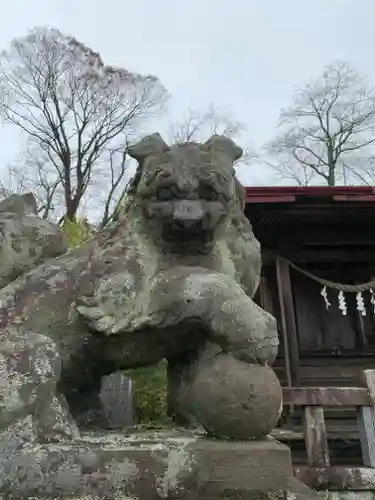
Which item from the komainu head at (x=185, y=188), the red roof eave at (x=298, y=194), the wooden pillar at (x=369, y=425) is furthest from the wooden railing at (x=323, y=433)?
the red roof eave at (x=298, y=194)

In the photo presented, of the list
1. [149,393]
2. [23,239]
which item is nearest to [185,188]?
[23,239]

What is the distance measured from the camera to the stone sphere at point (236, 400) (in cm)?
140

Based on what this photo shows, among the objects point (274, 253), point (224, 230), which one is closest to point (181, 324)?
point (224, 230)

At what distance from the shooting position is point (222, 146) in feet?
5.51

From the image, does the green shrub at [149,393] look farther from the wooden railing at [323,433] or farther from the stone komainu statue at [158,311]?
the stone komainu statue at [158,311]

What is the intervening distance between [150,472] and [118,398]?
4.95 feet

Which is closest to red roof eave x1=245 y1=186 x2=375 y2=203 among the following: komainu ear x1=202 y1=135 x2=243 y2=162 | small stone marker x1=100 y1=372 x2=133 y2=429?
small stone marker x1=100 y1=372 x2=133 y2=429

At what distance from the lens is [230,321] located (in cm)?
146

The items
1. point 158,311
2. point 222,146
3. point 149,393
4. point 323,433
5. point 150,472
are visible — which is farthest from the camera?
point 149,393

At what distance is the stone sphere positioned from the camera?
4.58 ft

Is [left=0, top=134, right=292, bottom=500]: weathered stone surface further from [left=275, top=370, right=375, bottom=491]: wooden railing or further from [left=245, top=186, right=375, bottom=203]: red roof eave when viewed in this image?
[left=245, top=186, right=375, bottom=203]: red roof eave

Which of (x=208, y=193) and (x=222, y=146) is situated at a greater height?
(x=222, y=146)

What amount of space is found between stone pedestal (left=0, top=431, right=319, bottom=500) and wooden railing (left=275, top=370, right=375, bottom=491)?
2002mm

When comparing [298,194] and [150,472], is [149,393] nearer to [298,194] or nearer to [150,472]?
[298,194]
